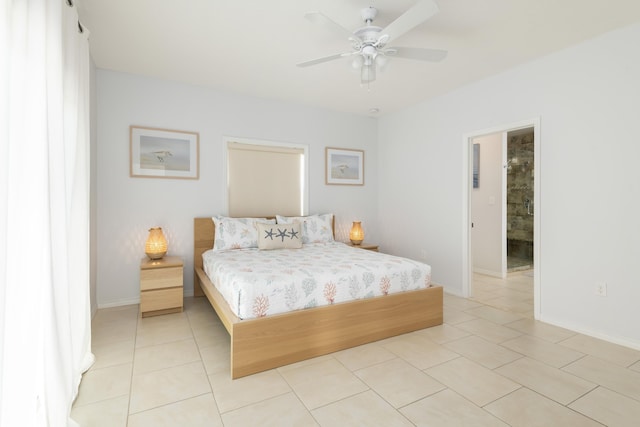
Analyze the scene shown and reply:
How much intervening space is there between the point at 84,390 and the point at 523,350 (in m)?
3.13

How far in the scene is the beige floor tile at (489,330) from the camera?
2.83 meters

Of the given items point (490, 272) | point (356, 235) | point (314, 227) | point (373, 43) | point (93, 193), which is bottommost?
point (490, 272)

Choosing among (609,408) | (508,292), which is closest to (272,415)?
(609,408)

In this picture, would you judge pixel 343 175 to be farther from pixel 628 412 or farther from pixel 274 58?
pixel 628 412

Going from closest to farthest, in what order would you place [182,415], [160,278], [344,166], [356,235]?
[182,415]
[160,278]
[356,235]
[344,166]

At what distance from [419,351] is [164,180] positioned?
3285mm

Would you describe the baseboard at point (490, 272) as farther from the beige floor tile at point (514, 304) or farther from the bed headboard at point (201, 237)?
the bed headboard at point (201, 237)

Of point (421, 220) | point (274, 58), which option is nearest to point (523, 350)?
point (421, 220)

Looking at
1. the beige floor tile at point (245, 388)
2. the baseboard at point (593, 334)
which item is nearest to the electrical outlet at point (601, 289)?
the baseboard at point (593, 334)

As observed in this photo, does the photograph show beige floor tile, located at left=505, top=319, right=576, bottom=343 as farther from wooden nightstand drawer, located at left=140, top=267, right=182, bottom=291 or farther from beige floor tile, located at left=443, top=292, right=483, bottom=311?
wooden nightstand drawer, located at left=140, top=267, right=182, bottom=291

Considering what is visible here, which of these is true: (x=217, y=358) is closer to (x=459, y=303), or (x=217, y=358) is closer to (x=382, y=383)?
(x=382, y=383)

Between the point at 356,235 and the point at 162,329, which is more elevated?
the point at 356,235

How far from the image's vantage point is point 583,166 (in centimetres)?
291

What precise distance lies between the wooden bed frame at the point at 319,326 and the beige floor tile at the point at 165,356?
0.36m
